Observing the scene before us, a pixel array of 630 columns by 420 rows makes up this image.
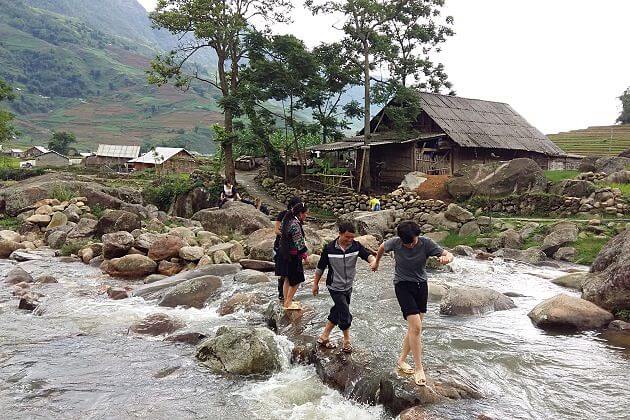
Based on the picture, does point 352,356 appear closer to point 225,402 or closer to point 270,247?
point 225,402

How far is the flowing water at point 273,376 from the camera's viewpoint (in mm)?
6023

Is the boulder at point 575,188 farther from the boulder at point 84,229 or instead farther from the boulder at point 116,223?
the boulder at point 84,229

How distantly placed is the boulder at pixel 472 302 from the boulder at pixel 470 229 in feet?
33.5

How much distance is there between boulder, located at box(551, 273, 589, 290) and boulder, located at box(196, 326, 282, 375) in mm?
9120

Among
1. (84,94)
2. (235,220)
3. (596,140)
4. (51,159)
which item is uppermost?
(84,94)

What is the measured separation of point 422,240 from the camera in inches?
240

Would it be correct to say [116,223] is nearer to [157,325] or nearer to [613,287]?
[157,325]

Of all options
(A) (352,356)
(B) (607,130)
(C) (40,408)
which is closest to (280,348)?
(A) (352,356)

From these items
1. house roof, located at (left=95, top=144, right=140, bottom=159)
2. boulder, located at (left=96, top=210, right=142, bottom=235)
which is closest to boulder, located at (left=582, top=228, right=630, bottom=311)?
boulder, located at (left=96, top=210, right=142, bottom=235)

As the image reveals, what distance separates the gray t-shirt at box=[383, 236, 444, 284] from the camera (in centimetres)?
599

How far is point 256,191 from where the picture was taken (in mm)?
33750

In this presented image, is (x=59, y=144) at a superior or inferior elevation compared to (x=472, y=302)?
superior

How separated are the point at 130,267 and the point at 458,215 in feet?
46.4

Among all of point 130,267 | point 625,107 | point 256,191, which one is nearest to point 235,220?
point 130,267
